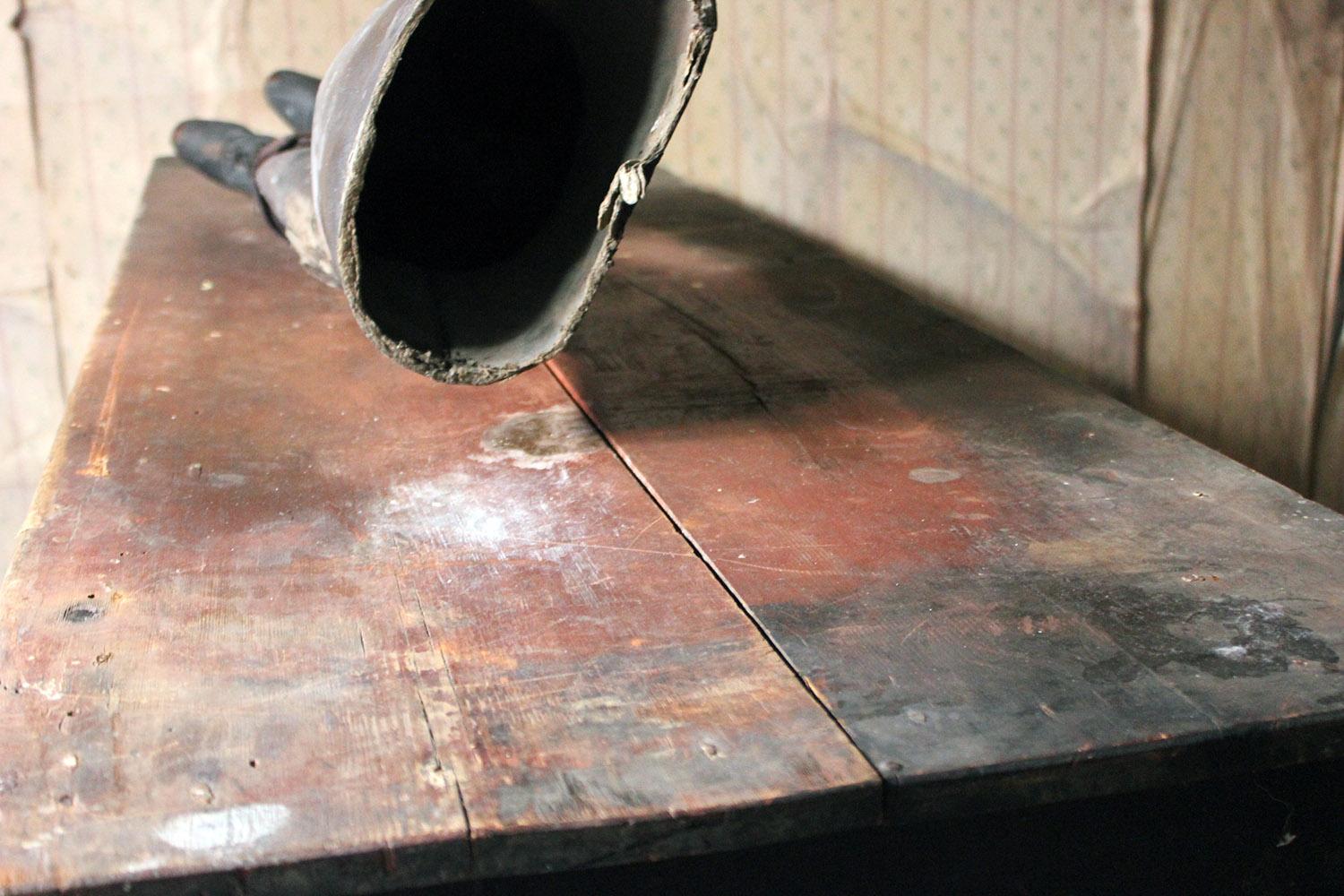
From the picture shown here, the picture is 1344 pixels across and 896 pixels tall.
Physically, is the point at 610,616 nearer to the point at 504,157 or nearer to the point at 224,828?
the point at 224,828

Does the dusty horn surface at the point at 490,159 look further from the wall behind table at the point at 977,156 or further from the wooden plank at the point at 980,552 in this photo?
the wall behind table at the point at 977,156

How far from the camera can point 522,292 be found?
4.49 feet

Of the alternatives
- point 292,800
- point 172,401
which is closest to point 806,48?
point 172,401

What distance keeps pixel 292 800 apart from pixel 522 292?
2.54 ft

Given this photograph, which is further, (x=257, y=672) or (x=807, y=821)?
(x=257, y=672)

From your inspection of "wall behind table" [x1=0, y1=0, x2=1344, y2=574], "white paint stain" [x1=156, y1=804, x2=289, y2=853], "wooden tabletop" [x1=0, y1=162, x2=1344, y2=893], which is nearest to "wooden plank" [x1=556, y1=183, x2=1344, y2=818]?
"wooden tabletop" [x1=0, y1=162, x2=1344, y2=893]

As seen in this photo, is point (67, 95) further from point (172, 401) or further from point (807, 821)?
point (807, 821)

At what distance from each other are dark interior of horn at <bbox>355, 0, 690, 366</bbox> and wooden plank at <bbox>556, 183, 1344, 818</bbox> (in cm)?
13

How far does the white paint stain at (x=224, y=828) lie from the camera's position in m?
0.64

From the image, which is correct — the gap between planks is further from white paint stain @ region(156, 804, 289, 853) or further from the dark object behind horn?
white paint stain @ region(156, 804, 289, 853)

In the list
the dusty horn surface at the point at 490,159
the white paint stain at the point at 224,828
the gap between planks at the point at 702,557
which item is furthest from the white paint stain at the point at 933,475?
the white paint stain at the point at 224,828

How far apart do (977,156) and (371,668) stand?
2.20 m

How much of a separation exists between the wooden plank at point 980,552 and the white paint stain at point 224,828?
30cm

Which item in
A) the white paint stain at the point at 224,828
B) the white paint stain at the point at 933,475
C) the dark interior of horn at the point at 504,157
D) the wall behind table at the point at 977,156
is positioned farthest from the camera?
the wall behind table at the point at 977,156
